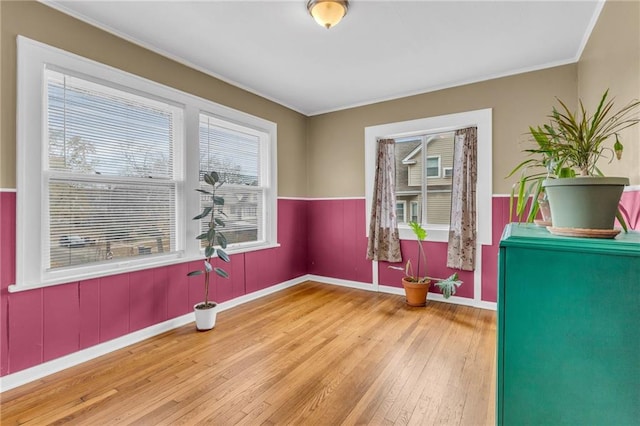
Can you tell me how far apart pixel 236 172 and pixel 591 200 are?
3241mm

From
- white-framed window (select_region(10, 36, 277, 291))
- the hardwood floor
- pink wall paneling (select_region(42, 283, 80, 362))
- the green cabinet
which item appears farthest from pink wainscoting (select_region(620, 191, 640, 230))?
pink wall paneling (select_region(42, 283, 80, 362))

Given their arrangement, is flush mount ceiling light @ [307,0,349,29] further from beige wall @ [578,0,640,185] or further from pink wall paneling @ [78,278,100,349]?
pink wall paneling @ [78,278,100,349]

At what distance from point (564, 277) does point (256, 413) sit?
1644mm

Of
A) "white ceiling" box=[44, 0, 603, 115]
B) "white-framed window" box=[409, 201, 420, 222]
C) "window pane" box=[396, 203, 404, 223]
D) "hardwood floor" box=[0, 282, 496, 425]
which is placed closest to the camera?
"hardwood floor" box=[0, 282, 496, 425]

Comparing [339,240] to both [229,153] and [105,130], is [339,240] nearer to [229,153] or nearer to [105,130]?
[229,153]

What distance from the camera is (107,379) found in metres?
2.02

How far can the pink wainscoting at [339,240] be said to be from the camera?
4199mm

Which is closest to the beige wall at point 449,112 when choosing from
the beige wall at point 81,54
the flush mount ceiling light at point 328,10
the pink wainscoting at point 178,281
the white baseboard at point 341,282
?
the pink wainscoting at point 178,281

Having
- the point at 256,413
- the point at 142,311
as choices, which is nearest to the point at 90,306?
the point at 142,311

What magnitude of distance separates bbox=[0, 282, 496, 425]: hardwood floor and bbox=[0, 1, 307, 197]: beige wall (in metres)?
1.46

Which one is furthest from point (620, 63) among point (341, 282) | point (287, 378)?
point (341, 282)

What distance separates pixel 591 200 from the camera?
3.39ft

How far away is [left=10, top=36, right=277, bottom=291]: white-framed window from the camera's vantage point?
2020 millimetres

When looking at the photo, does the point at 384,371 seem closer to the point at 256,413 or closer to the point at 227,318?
the point at 256,413
